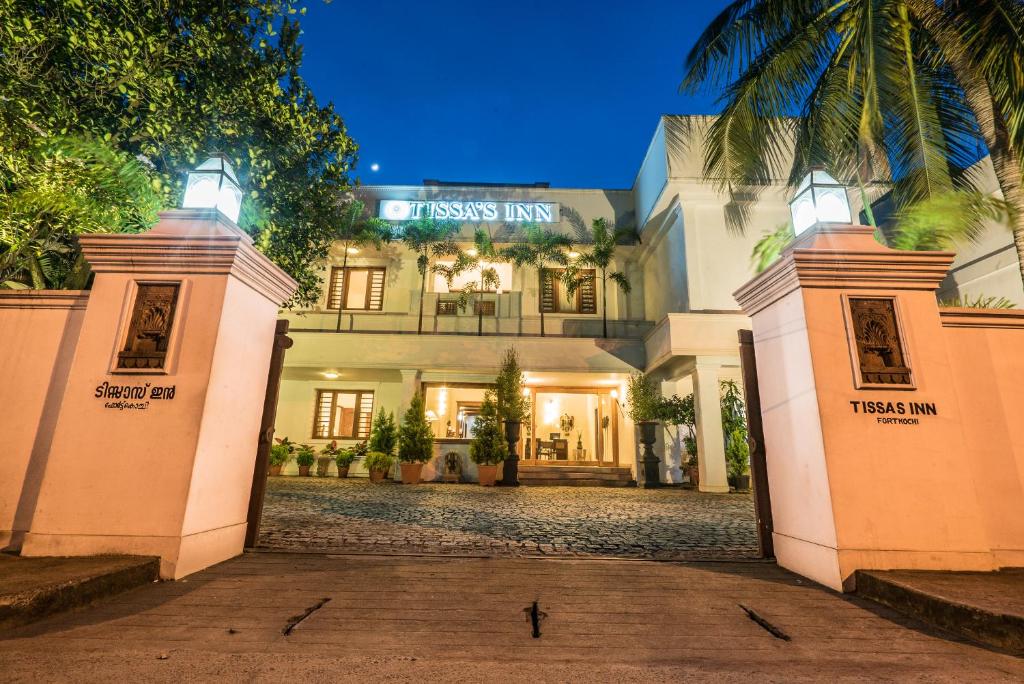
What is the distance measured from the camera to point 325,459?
1562 centimetres

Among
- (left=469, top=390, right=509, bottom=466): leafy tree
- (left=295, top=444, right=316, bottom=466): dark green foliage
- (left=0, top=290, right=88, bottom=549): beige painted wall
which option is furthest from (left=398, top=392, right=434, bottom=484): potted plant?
(left=0, top=290, right=88, bottom=549): beige painted wall

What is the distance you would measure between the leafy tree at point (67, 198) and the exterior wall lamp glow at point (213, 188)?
2595 millimetres

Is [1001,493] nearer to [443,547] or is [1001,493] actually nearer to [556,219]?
[443,547]

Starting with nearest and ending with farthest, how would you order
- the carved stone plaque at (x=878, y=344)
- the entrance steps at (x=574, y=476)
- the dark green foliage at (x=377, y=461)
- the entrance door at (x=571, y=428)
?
the carved stone plaque at (x=878, y=344), the dark green foliage at (x=377, y=461), the entrance steps at (x=574, y=476), the entrance door at (x=571, y=428)

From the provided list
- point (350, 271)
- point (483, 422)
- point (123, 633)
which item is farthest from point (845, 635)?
point (350, 271)

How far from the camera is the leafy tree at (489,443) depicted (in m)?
12.8

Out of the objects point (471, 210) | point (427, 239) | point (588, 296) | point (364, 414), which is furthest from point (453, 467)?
point (471, 210)

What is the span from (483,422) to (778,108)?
9692 mm

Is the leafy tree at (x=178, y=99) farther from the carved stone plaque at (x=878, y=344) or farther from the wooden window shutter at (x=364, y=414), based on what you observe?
the wooden window shutter at (x=364, y=414)

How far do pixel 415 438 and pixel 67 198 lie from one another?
9351 mm

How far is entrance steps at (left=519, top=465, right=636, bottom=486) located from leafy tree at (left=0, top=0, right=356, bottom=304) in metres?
8.92

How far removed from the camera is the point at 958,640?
227 centimetres

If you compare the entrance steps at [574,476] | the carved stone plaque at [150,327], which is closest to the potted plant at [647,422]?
the entrance steps at [574,476]

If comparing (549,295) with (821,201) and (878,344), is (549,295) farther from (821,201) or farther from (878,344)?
(878,344)
